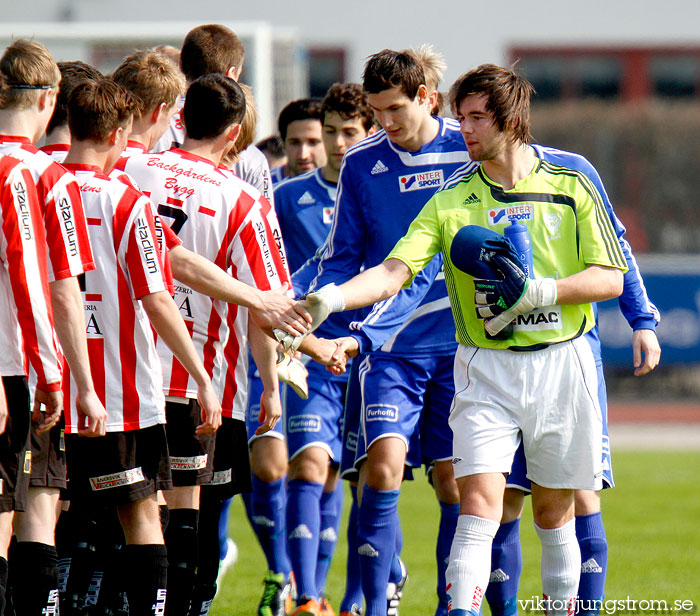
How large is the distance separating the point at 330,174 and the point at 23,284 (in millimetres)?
3187

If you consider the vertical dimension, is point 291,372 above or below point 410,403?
above

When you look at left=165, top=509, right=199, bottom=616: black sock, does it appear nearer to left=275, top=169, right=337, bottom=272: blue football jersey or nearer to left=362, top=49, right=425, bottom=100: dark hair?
left=362, top=49, right=425, bottom=100: dark hair

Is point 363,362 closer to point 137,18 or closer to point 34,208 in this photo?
point 34,208

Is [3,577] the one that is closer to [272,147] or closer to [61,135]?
[61,135]

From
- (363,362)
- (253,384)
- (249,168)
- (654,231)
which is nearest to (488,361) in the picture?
(363,362)

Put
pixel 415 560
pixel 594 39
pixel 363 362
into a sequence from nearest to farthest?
1. pixel 363 362
2. pixel 415 560
3. pixel 594 39

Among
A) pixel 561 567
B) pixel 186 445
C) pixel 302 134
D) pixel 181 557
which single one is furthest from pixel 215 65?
pixel 561 567

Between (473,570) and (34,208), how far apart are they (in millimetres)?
1975

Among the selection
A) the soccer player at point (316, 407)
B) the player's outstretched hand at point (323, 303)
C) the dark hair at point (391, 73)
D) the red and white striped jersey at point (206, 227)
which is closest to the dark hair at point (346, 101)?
the soccer player at point (316, 407)

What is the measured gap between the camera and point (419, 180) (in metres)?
5.48

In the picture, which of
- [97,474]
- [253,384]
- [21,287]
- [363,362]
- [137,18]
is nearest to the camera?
[21,287]

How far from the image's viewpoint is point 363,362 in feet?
18.5

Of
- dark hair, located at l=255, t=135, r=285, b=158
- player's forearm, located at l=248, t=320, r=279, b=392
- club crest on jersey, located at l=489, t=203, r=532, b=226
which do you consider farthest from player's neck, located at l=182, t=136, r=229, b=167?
dark hair, located at l=255, t=135, r=285, b=158

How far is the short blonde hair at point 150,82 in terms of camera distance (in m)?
4.77
